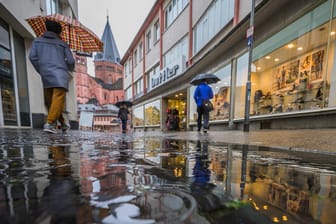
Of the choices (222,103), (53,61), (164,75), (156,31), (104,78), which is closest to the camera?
(53,61)

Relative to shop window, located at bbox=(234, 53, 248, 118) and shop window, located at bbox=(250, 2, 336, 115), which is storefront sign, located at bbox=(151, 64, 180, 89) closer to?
shop window, located at bbox=(234, 53, 248, 118)

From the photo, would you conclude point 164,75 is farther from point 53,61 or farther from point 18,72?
point 53,61

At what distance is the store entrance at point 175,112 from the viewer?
11.9 metres

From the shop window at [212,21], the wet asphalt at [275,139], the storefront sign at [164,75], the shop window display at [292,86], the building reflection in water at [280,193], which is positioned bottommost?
the wet asphalt at [275,139]

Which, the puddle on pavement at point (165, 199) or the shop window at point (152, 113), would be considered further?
the shop window at point (152, 113)

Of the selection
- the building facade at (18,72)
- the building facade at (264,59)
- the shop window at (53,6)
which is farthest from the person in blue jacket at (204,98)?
the shop window at (53,6)

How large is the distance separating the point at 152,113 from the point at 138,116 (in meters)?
4.08

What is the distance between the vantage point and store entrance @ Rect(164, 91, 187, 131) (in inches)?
469

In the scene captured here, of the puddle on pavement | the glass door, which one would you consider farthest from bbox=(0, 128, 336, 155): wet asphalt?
the glass door

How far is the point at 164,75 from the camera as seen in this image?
11.6m

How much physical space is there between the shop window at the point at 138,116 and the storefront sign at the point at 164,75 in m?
4.98

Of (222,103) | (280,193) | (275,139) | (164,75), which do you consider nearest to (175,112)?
(164,75)

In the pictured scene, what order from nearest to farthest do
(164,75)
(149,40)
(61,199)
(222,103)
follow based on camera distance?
1. (61,199)
2. (222,103)
3. (164,75)
4. (149,40)

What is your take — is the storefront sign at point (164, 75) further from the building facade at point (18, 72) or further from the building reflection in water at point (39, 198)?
the building reflection in water at point (39, 198)
